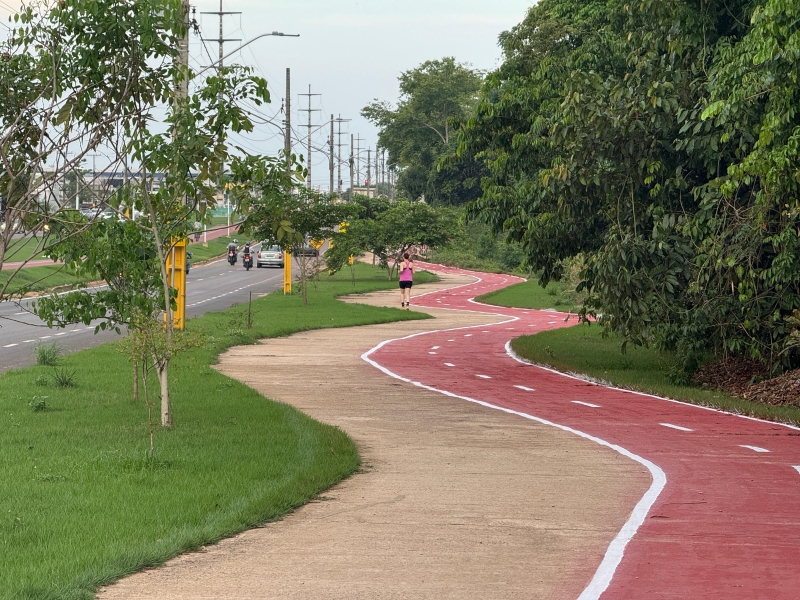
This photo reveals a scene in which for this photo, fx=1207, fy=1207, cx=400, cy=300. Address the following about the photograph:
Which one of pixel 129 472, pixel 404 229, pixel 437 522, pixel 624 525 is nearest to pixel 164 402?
pixel 129 472

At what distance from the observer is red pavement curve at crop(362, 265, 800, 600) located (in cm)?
729

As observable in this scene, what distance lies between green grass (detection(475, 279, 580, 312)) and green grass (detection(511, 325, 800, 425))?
1370cm

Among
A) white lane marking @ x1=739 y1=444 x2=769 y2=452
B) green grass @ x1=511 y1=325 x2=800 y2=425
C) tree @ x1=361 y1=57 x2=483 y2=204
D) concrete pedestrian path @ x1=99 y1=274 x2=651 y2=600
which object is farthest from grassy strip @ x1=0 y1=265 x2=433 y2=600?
tree @ x1=361 y1=57 x2=483 y2=204

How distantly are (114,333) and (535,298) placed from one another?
24.8m

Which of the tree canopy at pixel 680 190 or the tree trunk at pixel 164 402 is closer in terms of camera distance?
the tree trunk at pixel 164 402

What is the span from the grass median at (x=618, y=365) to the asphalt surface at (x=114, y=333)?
956cm

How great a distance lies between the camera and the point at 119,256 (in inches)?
436

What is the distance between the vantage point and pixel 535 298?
169ft

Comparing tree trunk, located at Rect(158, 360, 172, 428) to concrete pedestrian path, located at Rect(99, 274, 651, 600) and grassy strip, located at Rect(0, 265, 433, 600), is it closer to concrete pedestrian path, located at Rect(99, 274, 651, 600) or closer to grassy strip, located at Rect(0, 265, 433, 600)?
grassy strip, located at Rect(0, 265, 433, 600)

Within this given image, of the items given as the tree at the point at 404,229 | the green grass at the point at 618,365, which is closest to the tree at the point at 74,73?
the green grass at the point at 618,365

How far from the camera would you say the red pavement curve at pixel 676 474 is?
7289mm

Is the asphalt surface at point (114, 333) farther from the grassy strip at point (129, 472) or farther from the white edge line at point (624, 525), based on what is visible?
the white edge line at point (624, 525)

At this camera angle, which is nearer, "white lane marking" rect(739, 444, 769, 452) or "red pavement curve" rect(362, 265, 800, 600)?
"red pavement curve" rect(362, 265, 800, 600)

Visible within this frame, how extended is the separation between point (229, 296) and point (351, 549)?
42309mm
